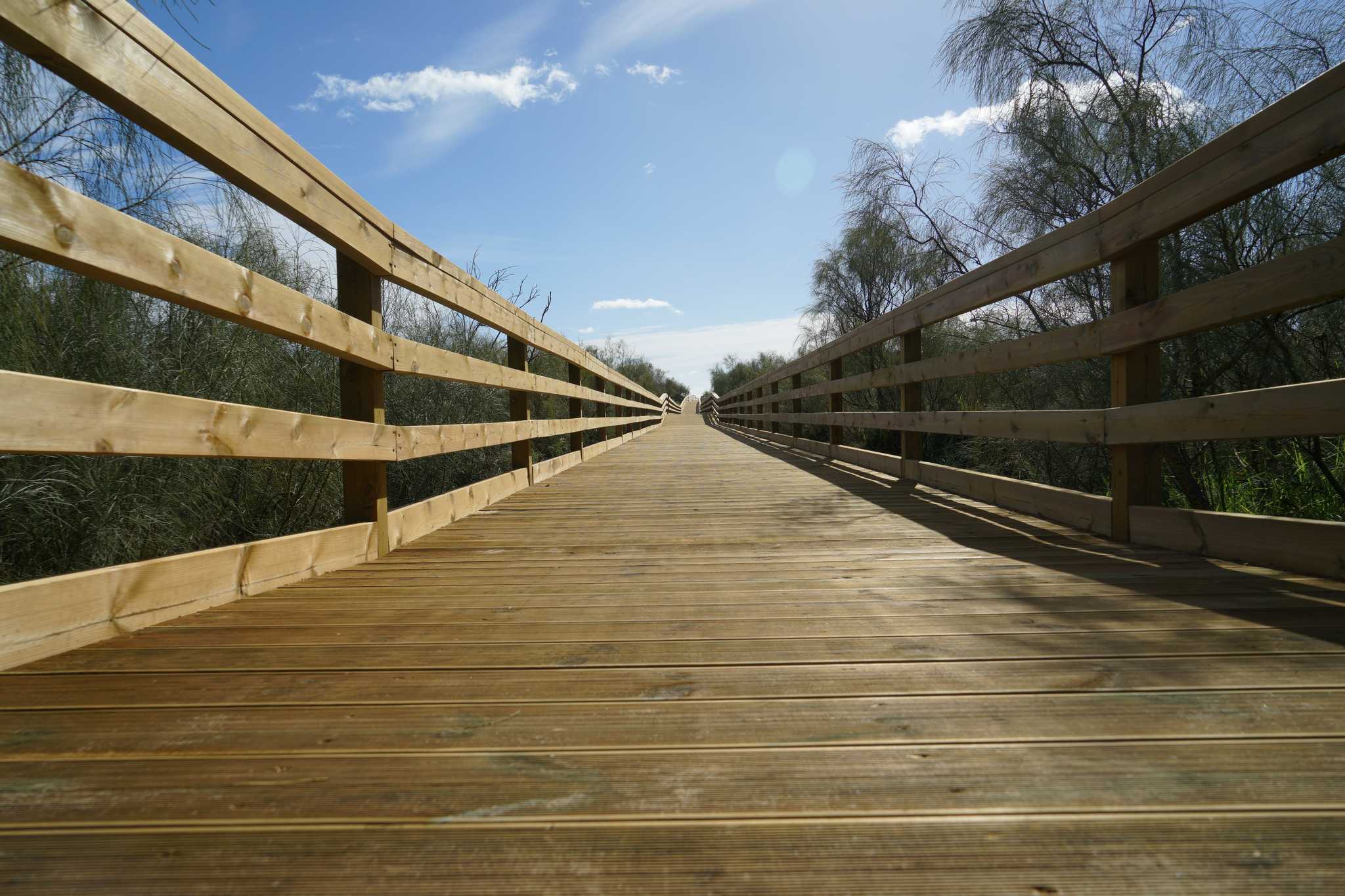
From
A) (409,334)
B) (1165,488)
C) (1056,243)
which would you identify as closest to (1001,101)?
(1165,488)

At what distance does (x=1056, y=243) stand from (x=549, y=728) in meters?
2.79

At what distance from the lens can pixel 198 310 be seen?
2.08 m

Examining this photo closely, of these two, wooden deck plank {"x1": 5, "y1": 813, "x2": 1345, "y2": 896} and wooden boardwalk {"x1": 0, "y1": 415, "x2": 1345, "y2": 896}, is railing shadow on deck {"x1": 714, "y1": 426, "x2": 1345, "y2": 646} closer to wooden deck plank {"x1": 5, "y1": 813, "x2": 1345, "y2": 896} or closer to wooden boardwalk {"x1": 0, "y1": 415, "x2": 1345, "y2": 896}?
wooden boardwalk {"x1": 0, "y1": 415, "x2": 1345, "y2": 896}

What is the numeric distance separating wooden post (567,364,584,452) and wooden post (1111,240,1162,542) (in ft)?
15.2

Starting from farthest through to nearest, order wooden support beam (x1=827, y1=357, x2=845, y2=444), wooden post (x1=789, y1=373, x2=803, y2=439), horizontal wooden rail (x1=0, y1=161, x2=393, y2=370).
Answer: wooden post (x1=789, y1=373, x2=803, y2=439)
wooden support beam (x1=827, y1=357, x2=845, y2=444)
horizontal wooden rail (x1=0, y1=161, x2=393, y2=370)

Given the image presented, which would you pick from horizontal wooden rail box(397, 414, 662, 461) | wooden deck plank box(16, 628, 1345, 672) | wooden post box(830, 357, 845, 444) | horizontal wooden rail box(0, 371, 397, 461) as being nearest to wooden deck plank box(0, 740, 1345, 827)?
wooden deck plank box(16, 628, 1345, 672)

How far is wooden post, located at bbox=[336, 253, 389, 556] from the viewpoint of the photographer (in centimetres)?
251

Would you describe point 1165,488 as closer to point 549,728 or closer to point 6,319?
point 549,728

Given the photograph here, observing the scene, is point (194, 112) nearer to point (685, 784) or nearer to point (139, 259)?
point (139, 259)

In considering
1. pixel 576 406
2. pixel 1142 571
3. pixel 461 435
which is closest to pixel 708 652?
pixel 1142 571

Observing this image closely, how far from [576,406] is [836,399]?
247 cm

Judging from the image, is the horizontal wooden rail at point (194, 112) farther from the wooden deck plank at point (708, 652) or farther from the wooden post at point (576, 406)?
the wooden post at point (576, 406)

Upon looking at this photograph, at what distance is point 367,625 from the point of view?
1739mm

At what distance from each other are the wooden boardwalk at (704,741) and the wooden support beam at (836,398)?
14.3 ft
